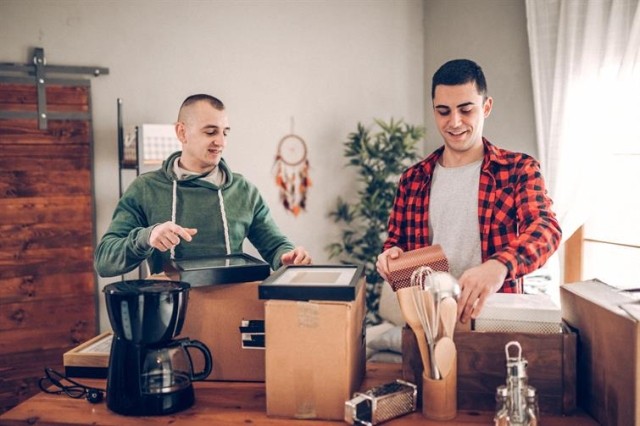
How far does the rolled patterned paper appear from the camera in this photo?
1.57 metres

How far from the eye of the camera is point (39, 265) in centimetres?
401

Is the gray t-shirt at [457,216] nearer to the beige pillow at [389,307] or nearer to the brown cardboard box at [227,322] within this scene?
the brown cardboard box at [227,322]

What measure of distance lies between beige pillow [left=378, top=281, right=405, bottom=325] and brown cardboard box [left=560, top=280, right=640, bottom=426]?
Answer: 2.38m

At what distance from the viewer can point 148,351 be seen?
146cm

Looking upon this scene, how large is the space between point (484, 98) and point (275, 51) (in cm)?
281

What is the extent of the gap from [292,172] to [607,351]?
3.42 m

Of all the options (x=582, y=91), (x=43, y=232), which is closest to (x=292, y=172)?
(x=43, y=232)

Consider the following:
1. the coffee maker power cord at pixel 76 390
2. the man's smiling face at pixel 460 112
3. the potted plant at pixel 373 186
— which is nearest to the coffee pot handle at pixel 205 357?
the coffee maker power cord at pixel 76 390

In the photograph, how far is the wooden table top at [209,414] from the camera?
1.41 meters

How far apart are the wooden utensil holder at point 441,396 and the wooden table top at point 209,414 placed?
0.02 meters

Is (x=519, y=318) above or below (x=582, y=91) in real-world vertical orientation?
below

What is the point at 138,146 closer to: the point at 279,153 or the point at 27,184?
the point at 27,184

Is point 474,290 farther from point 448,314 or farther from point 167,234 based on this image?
point 167,234

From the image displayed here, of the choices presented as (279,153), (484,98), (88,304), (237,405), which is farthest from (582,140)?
(88,304)
